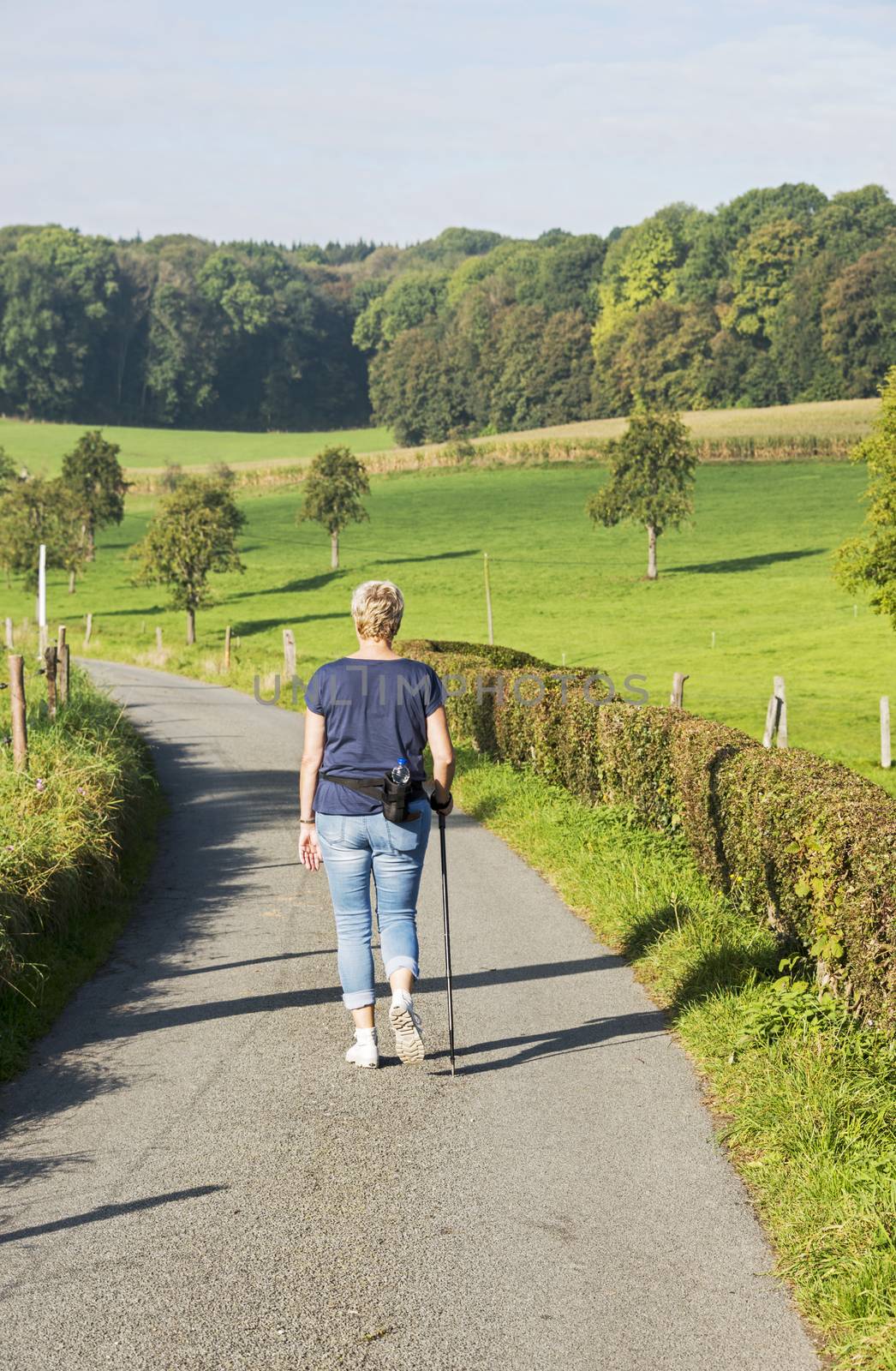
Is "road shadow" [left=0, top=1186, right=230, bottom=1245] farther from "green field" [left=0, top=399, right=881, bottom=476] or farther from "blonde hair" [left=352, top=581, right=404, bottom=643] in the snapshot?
"green field" [left=0, top=399, right=881, bottom=476]

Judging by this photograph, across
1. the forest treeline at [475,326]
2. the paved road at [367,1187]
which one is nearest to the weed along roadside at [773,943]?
the paved road at [367,1187]

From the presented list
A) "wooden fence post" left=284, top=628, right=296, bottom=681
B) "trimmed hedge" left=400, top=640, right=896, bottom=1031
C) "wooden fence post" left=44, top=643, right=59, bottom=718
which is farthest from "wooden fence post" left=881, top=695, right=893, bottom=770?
"wooden fence post" left=44, top=643, right=59, bottom=718

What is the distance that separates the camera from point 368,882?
20.6 ft

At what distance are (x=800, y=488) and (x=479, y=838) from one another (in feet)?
239

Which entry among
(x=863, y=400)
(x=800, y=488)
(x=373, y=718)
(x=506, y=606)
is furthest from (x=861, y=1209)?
(x=863, y=400)

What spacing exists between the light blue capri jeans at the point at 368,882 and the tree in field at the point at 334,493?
67.7 m

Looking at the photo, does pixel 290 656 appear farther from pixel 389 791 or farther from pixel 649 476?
pixel 649 476

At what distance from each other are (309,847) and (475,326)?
472 feet

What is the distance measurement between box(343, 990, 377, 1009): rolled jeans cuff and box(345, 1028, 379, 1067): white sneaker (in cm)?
11

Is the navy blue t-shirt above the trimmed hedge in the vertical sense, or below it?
above

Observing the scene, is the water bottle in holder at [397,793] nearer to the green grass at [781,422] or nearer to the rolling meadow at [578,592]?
the rolling meadow at [578,592]

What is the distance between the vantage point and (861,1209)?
4539 millimetres

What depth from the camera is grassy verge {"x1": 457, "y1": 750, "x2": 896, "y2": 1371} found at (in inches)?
164

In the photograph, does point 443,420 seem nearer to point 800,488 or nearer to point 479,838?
point 800,488
